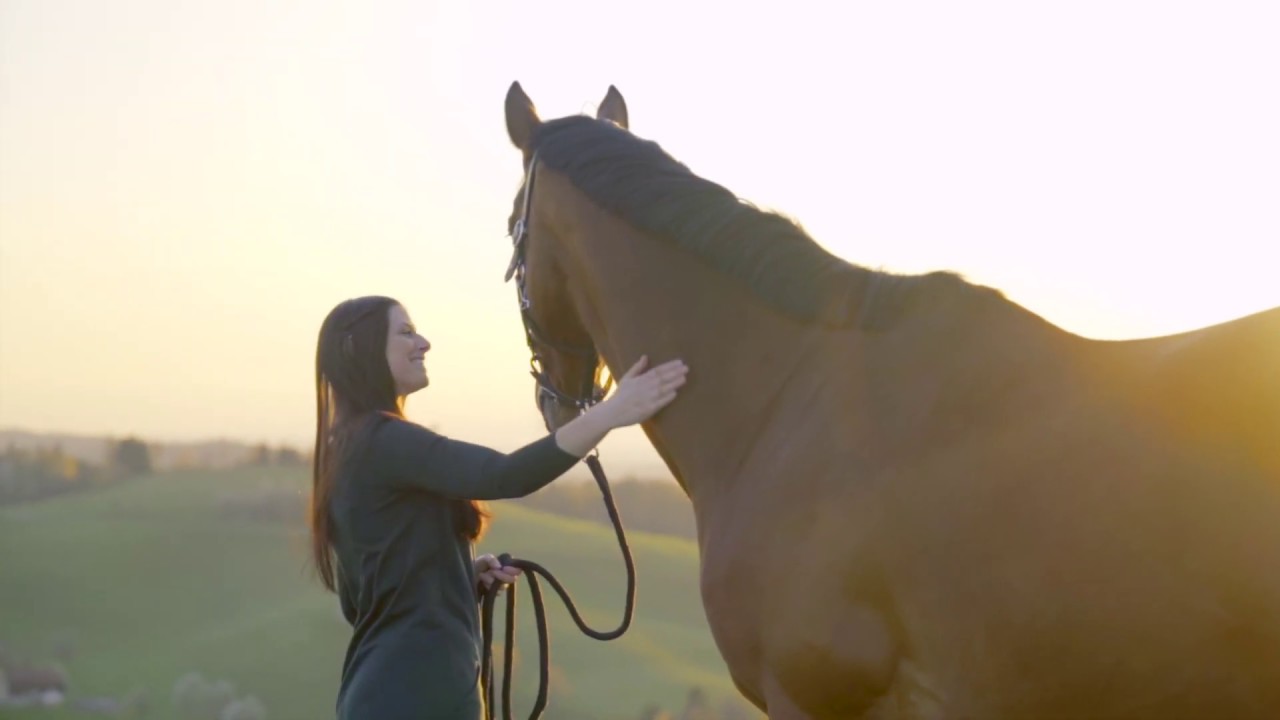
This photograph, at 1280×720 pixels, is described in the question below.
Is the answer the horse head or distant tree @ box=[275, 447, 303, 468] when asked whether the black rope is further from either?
distant tree @ box=[275, 447, 303, 468]

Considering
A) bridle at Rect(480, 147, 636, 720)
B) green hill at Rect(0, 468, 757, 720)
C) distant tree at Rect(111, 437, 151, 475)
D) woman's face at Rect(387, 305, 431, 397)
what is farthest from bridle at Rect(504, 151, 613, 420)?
distant tree at Rect(111, 437, 151, 475)

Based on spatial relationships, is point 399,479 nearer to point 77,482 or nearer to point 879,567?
point 879,567

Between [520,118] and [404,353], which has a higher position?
[520,118]

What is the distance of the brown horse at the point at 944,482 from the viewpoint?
2223 mm

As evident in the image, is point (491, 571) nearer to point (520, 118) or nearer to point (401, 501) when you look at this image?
point (401, 501)

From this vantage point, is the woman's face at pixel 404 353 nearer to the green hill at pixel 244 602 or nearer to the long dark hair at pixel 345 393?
the long dark hair at pixel 345 393

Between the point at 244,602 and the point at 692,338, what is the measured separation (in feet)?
18.8


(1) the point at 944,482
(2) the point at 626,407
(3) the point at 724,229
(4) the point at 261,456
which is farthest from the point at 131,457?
(1) the point at 944,482

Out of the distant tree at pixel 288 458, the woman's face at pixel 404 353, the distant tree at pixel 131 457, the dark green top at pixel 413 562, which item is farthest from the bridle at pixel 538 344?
the distant tree at pixel 131 457

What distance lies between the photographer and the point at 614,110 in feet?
12.1

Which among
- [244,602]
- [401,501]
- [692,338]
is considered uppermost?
[692,338]

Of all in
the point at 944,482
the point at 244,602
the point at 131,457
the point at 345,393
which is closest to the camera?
the point at 944,482

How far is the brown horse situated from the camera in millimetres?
2223

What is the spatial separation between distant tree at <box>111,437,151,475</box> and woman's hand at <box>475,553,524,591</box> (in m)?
6.32
